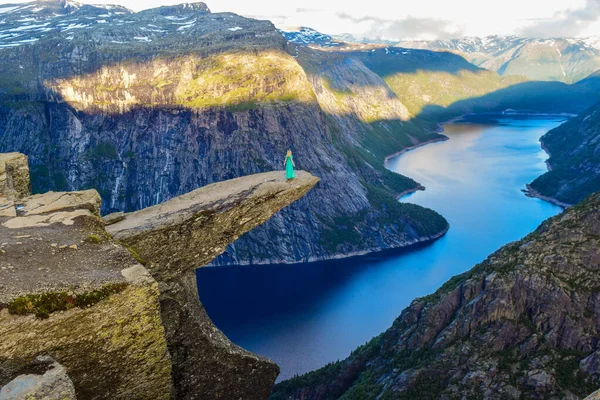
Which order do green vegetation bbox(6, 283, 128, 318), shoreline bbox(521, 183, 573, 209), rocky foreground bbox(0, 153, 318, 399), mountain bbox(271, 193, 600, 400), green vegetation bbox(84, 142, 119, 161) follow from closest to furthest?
green vegetation bbox(6, 283, 128, 318) → rocky foreground bbox(0, 153, 318, 399) → mountain bbox(271, 193, 600, 400) → green vegetation bbox(84, 142, 119, 161) → shoreline bbox(521, 183, 573, 209)

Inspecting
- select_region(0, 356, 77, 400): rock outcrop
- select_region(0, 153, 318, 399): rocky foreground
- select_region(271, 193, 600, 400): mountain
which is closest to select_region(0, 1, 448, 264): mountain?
select_region(271, 193, 600, 400): mountain

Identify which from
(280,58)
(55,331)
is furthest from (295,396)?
(280,58)

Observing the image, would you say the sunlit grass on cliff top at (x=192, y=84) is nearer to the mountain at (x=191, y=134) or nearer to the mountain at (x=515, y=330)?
the mountain at (x=191, y=134)

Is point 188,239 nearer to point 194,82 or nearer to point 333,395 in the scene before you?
point 333,395

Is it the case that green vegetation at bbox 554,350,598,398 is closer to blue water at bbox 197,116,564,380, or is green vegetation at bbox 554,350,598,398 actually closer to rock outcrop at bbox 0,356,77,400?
rock outcrop at bbox 0,356,77,400

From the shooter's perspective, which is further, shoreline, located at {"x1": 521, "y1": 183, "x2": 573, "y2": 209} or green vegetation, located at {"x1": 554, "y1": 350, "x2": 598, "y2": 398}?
shoreline, located at {"x1": 521, "y1": 183, "x2": 573, "y2": 209}

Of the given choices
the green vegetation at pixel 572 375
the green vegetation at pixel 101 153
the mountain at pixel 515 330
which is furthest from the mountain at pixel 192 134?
the green vegetation at pixel 572 375
